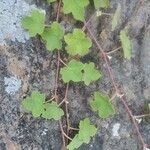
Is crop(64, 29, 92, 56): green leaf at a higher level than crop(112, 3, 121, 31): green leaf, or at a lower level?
lower

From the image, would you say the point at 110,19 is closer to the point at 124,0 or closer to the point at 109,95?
the point at 124,0

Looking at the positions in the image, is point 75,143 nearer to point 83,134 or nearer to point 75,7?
point 83,134

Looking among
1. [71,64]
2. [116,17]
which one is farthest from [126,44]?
[71,64]

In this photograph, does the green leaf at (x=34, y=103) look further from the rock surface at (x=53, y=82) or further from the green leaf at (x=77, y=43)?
the green leaf at (x=77, y=43)

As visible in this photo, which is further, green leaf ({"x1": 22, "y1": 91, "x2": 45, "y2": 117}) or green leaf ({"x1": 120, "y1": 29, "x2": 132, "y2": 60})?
green leaf ({"x1": 120, "y1": 29, "x2": 132, "y2": 60})

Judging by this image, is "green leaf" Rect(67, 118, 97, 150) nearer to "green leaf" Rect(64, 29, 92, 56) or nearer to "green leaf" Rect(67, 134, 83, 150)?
"green leaf" Rect(67, 134, 83, 150)

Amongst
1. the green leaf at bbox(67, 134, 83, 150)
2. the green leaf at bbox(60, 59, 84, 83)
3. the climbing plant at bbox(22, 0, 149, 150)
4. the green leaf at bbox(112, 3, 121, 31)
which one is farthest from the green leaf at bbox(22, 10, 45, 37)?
the green leaf at bbox(67, 134, 83, 150)

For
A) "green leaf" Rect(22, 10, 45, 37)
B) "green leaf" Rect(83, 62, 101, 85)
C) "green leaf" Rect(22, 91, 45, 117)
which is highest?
"green leaf" Rect(22, 10, 45, 37)
